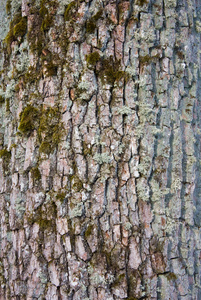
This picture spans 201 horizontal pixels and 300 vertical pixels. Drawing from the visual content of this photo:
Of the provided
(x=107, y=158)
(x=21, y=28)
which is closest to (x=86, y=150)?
(x=107, y=158)

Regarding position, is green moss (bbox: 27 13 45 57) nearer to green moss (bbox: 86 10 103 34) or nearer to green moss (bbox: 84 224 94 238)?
green moss (bbox: 86 10 103 34)

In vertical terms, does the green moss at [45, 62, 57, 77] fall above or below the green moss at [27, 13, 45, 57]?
below

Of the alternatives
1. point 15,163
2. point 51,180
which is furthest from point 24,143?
point 51,180

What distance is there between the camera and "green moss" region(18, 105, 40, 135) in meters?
2.13

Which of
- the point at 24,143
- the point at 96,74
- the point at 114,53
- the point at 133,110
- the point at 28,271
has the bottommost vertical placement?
the point at 28,271

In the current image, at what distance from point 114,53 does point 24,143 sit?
3.23ft

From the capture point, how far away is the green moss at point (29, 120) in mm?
2129

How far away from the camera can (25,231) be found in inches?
82.0

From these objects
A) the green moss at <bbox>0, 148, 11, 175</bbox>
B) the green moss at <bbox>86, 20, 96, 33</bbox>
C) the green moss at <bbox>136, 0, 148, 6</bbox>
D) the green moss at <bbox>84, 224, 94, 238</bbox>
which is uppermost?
the green moss at <bbox>136, 0, 148, 6</bbox>

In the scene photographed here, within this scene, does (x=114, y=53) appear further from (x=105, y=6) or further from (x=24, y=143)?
(x=24, y=143)

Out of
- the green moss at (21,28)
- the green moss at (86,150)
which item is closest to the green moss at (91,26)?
the green moss at (21,28)

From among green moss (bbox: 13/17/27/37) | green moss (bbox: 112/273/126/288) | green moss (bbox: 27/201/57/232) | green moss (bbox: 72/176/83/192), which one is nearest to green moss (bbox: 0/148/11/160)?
green moss (bbox: 27/201/57/232)

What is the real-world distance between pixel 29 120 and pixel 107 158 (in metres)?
0.70

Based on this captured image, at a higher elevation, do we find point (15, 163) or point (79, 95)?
point (79, 95)
